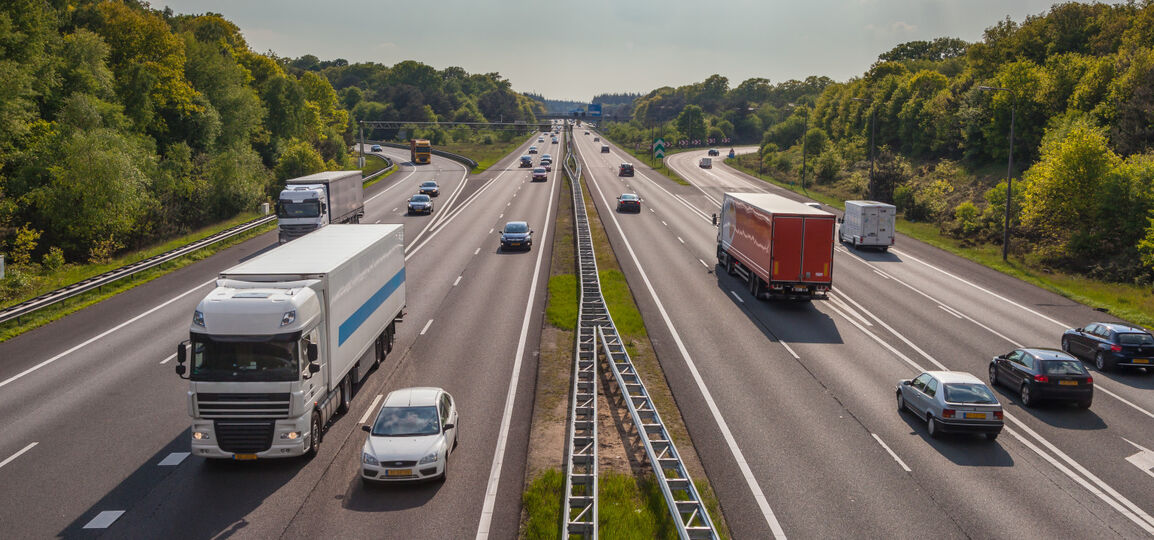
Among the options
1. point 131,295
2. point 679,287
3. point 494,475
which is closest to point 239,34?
point 131,295

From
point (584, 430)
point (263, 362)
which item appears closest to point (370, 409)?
point (263, 362)

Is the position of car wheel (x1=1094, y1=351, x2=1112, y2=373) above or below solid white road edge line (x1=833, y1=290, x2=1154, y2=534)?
above

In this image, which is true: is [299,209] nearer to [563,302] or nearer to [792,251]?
[563,302]

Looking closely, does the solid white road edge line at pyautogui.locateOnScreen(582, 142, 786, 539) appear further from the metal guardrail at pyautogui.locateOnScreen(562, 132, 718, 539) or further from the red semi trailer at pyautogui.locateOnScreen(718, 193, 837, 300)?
the red semi trailer at pyautogui.locateOnScreen(718, 193, 837, 300)

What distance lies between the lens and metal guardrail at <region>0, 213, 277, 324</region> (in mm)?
27469

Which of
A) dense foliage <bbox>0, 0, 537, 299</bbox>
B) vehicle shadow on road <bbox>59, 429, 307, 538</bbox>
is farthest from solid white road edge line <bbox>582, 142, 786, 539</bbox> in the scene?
dense foliage <bbox>0, 0, 537, 299</bbox>

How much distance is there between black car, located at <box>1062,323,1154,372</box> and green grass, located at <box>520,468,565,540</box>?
1995 cm

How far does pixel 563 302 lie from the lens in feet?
105

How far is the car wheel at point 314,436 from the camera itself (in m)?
16.2

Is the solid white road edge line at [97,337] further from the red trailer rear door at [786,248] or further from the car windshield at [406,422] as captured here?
the red trailer rear door at [786,248]

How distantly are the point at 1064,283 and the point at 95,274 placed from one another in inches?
1860

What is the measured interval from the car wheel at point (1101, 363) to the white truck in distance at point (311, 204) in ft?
113

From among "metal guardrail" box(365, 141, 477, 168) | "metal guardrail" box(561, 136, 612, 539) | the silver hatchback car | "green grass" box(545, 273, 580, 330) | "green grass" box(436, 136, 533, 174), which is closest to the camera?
"metal guardrail" box(561, 136, 612, 539)

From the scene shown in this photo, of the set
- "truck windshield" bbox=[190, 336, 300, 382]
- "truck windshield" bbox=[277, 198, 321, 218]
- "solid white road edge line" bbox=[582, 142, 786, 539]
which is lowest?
"solid white road edge line" bbox=[582, 142, 786, 539]
